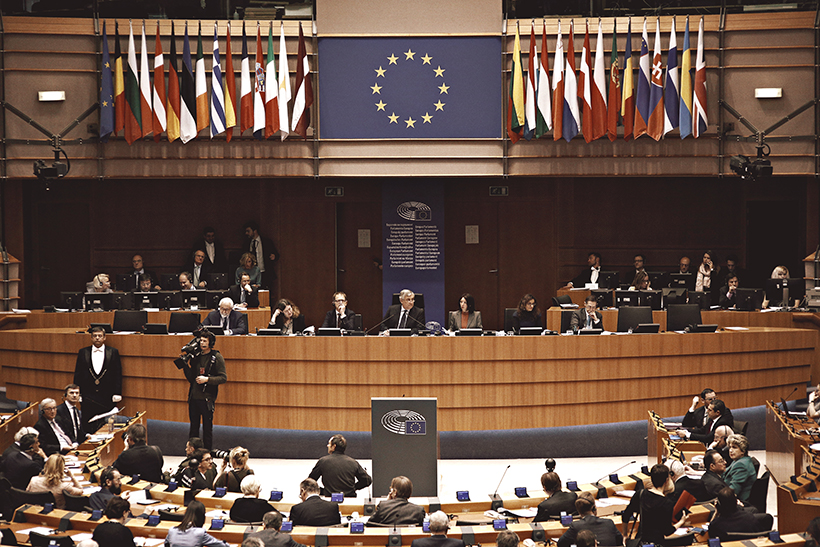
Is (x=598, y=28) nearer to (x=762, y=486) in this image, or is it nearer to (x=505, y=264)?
(x=505, y=264)

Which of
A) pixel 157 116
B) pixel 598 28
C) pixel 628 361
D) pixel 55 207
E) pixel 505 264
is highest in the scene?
pixel 598 28

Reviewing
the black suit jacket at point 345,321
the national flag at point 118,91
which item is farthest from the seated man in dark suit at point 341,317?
the national flag at point 118,91

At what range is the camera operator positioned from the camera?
32.8 ft

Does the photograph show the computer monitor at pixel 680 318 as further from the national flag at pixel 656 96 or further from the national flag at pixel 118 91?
the national flag at pixel 118 91

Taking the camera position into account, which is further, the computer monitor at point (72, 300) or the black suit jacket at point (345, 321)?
the computer monitor at point (72, 300)

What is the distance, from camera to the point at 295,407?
1037cm

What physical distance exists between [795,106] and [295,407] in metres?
9.60

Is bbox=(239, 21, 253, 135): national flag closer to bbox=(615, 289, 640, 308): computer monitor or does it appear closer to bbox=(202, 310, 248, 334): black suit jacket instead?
bbox=(202, 310, 248, 334): black suit jacket

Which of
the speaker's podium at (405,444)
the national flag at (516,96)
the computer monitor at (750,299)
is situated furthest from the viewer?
the national flag at (516,96)

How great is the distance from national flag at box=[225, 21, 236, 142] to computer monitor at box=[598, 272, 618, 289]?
258 inches

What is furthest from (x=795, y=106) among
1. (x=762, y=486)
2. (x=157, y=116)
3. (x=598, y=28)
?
(x=157, y=116)

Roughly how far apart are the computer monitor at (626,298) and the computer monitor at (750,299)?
1.58 meters

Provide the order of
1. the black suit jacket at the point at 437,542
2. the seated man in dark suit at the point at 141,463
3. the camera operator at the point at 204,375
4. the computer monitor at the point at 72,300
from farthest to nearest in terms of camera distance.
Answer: the computer monitor at the point at 72,300, the camera operator at the point at 204,375, the seated man in dark suit at the point at 141,463, the black suit jacket at the point at 437,542

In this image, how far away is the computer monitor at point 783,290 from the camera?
13625 millimetres
